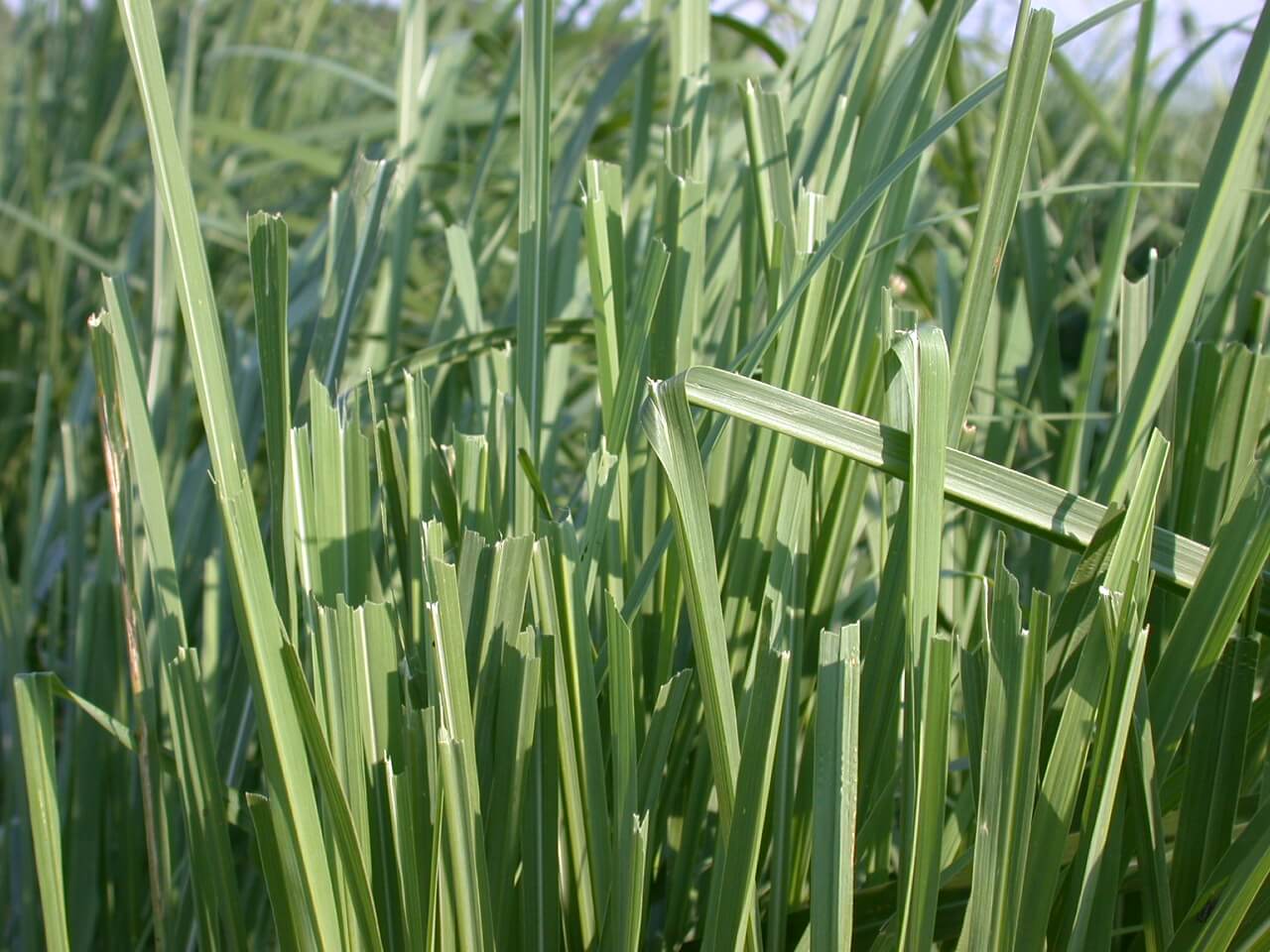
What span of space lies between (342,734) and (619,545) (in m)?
0.11

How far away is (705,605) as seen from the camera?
276 millimetres

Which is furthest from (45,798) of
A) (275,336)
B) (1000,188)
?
(1000,188)

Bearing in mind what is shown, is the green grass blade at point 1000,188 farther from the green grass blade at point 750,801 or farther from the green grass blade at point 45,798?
the green grass blade at point 45,798

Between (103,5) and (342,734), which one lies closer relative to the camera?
(342,734)

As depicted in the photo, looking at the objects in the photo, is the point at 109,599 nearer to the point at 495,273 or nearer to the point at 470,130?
the point at 495,273

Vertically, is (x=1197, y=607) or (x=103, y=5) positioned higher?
(x=103, y=5)

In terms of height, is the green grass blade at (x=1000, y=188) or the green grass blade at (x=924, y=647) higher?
the green grass blade at (x=1000, y=188)

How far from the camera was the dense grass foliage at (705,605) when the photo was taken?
281 millimetres

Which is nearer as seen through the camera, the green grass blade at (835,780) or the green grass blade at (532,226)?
the green grass blade at (835,780)

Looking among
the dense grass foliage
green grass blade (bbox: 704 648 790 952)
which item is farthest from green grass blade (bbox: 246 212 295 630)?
green grass blade (bbox: 704 648 790 952)

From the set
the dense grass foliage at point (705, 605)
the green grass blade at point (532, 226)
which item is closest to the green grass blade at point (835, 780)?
the dense grass foliage at point (705, 605)

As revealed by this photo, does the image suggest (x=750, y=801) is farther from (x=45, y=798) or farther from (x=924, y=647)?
(x=45, y=798)

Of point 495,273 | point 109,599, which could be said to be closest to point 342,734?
point 109,599

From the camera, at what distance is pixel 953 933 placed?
0.33 m
